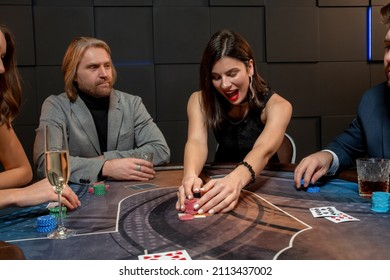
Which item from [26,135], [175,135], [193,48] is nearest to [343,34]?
[193,48]

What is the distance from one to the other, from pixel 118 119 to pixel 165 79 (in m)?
1.57

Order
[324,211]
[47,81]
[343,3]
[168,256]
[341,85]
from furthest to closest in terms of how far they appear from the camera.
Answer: [341,85] < [343,3] < [47,81] < [324,211] < [168,256]

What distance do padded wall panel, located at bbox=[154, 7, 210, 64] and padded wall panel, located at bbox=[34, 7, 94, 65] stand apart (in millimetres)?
671

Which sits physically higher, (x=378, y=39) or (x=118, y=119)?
(x=378, y=39)

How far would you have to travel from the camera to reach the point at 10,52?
1.90m

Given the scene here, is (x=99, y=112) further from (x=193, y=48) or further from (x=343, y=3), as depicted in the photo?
(x=343, y=3)

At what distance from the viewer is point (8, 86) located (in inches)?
74.2

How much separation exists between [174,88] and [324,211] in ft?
9.91

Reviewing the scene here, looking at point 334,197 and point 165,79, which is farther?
point 165,79

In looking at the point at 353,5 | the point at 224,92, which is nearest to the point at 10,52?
the point at 224,92

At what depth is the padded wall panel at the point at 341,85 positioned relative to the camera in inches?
171

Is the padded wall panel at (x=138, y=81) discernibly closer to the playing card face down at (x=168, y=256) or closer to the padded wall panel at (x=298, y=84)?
the padded wall panel at (x=298, y=84)
